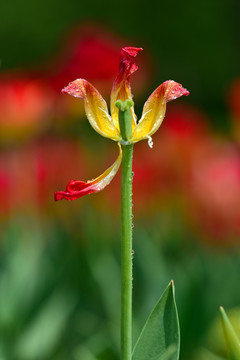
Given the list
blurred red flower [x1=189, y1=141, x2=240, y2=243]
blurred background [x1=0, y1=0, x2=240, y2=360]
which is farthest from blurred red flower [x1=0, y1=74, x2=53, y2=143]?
blurred red flower [x1=189, y1=141, x2=240, y2=243]

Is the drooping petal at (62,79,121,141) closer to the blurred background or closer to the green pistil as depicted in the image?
the green pistil

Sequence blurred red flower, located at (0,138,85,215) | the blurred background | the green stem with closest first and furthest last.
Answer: the green stem → the blurred background → blurred red flower, located at (0,138,85,215)

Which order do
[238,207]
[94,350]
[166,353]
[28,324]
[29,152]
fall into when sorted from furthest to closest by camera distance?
[29,152] < [238,207] < [28,324] < [94,350] < [166,353]

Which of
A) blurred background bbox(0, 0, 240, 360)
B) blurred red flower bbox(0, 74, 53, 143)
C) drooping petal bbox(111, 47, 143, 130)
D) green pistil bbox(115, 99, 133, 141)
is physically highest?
drooping petal bbox(111, 47, 143, 130)

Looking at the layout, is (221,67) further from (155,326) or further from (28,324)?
(155,326)

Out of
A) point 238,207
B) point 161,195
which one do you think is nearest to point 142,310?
point 238,207
